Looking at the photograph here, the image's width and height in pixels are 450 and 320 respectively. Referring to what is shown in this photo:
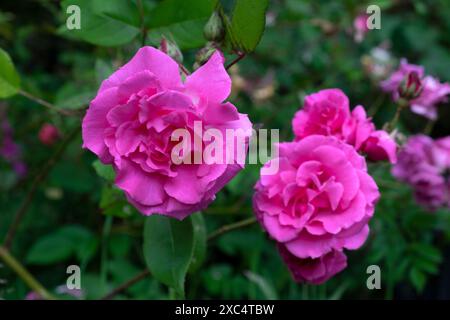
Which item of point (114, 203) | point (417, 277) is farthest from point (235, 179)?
point (417, 277)

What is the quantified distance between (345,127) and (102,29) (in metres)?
0.33

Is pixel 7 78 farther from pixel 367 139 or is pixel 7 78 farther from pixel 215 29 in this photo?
pixel 367 139

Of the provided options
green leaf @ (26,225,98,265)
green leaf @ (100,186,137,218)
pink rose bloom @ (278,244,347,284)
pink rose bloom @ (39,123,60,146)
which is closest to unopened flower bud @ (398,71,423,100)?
pink rose bloom @ (278,244,347,284)

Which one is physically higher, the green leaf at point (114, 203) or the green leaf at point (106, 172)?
the green leaf at point (106, 172)

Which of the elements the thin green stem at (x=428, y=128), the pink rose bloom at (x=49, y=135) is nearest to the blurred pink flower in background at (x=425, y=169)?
the thin green stem at (x=428, y=128)

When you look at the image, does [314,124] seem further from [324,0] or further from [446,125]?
[446,125]

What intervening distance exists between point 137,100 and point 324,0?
1019 mm

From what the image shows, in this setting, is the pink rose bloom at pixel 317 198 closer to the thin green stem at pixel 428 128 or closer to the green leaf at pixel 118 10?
the green leaf at pixel 118 10

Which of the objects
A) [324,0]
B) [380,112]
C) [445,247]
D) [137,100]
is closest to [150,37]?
[137,100]

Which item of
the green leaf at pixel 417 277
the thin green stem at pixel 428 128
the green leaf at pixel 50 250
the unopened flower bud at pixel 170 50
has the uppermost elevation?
the unopened flower bud at pixel 170 50

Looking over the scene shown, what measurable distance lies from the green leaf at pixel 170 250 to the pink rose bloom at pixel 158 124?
0.26ft

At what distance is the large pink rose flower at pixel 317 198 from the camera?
666 millimetres

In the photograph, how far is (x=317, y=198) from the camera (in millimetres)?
701

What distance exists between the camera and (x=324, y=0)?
1.50m
